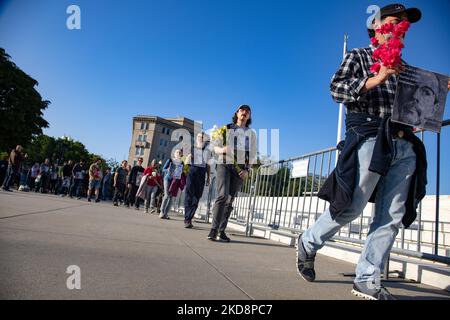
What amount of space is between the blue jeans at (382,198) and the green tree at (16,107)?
39.2 metres

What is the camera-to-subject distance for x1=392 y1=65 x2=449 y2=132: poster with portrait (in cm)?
240


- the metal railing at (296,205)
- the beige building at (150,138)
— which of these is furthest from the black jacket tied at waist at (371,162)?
the beige building at (150,138)

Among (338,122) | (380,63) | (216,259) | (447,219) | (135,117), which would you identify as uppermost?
(135,117)

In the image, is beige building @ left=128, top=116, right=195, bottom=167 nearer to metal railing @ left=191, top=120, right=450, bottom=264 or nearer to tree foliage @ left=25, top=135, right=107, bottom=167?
tree foliage @ left=25, top=135, right=107, bottom=167

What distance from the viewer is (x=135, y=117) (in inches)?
3435

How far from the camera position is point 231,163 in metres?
5.27

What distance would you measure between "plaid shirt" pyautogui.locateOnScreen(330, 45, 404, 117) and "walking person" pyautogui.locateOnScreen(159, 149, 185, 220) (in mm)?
7204

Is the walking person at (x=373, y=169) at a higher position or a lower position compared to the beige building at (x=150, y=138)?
lower

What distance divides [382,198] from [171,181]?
765cm

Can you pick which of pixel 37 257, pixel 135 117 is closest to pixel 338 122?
pixel 37 257

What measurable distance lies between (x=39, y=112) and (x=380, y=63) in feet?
151

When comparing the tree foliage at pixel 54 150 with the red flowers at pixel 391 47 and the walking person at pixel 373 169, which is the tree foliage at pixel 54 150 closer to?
the walking person at pixel 373 169

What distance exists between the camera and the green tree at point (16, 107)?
1367 inches
